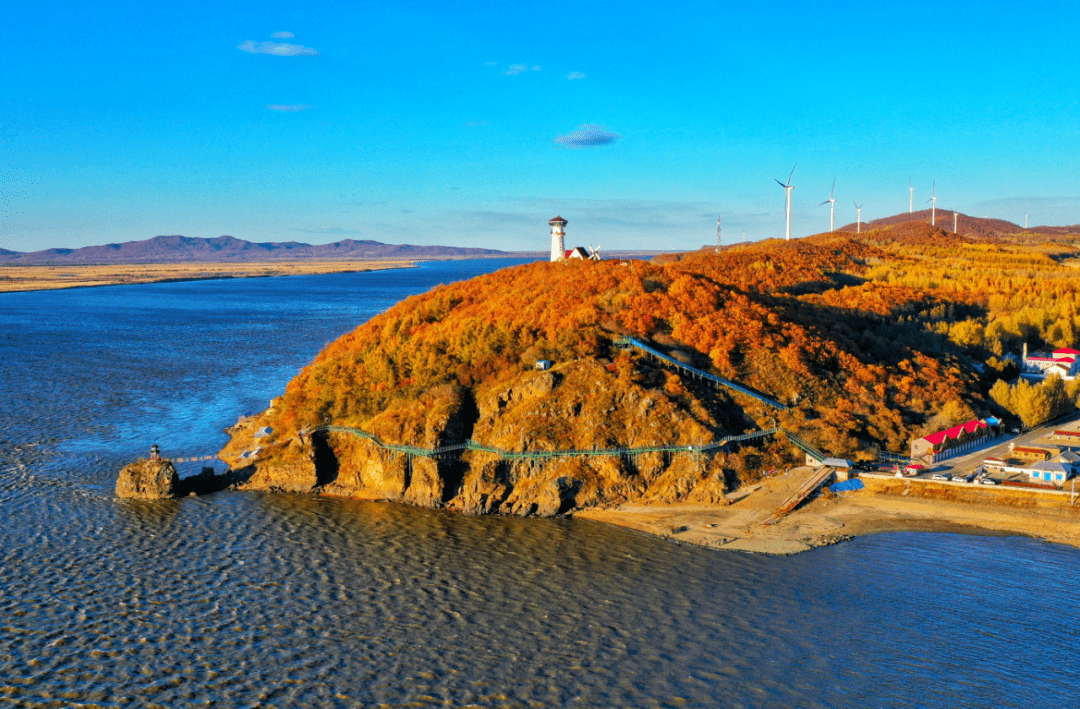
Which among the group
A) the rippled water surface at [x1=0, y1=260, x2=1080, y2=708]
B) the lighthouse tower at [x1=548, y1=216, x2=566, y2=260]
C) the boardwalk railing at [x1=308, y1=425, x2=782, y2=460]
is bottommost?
the rippled water surface at [x1=0, y1=260, x2=1080, y2=708]

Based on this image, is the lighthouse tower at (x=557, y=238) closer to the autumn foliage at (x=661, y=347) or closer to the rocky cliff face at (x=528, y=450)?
the autumn foliage at (x=661, y=347)

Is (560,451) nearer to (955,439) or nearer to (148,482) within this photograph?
(148,482)

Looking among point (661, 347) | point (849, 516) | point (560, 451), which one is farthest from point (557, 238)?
point (849, 516)

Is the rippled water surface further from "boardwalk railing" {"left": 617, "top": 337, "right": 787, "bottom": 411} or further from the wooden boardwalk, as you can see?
"boardwalk railing" {"left": 617, "top": 337, "right": 787, "bottom": 411}

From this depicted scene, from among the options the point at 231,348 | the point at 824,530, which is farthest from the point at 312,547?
the point at 231,348

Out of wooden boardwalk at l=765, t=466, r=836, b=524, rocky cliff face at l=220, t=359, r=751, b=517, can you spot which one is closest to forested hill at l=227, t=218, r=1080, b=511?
rocky cliff face at l=220, t=359, r=751, b=517

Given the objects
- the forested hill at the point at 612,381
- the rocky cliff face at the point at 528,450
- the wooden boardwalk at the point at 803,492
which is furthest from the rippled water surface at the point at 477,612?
the forested hill at the point at 612,381

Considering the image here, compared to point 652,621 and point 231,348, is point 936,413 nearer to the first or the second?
point 652,621
